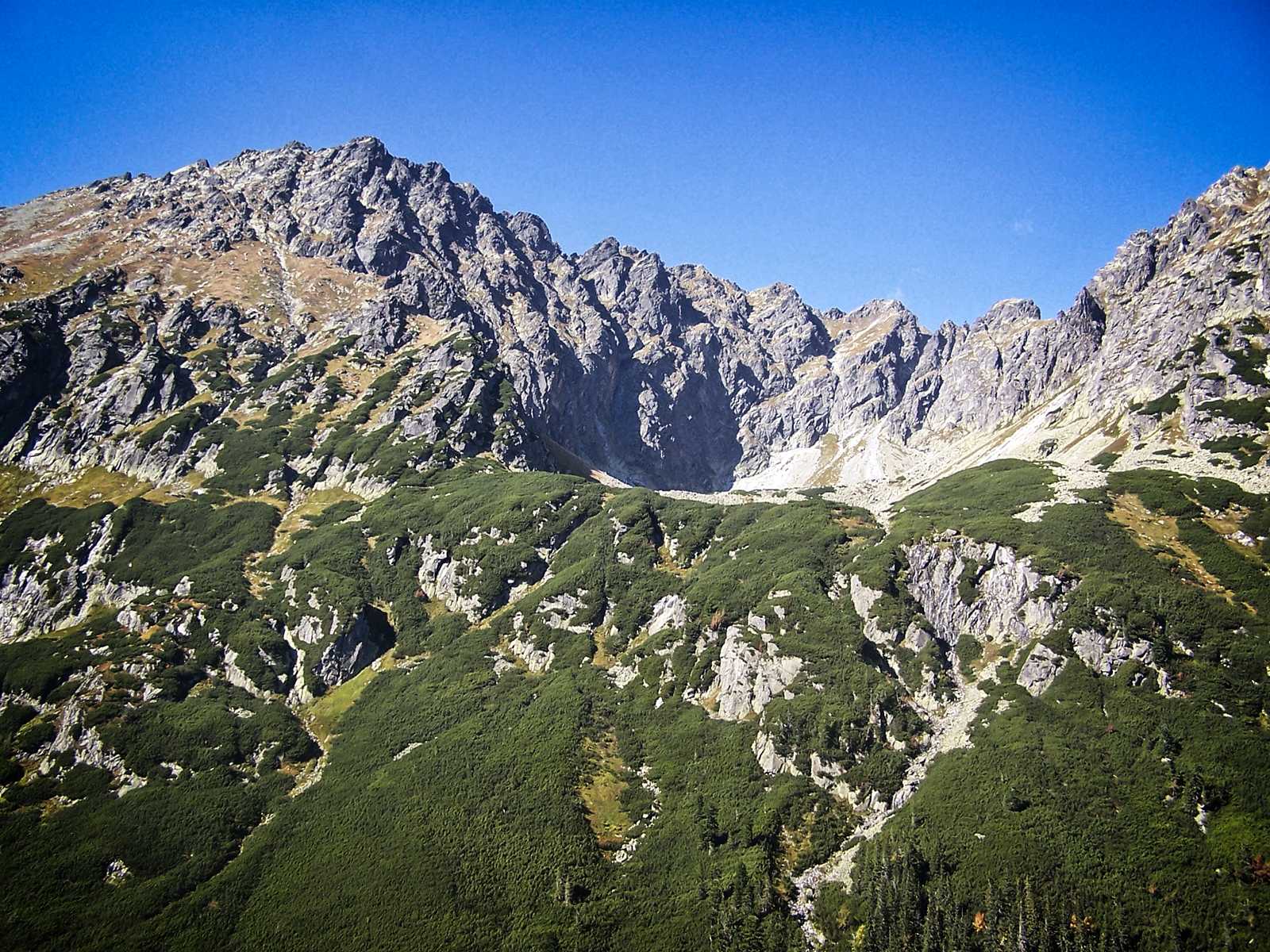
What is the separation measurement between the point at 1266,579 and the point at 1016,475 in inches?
1954

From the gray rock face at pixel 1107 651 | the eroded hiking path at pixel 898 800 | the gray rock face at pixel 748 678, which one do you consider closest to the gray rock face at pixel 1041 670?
the gray rock face at pixel 1107 651

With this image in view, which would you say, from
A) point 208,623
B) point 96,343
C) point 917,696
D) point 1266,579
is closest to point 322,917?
point 208,623

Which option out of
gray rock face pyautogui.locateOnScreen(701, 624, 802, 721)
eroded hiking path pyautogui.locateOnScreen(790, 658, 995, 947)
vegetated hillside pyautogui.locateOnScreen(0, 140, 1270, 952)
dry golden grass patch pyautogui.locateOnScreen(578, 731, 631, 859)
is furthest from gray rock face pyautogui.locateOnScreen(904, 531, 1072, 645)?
dry golden grass patch pyautogui.locateOnScreen(578, 731, 631, 859)

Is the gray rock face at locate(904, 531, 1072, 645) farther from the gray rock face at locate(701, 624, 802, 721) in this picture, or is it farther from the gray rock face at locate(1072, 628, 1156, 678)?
the gray rock face at locate(701, 624, 802, 721)

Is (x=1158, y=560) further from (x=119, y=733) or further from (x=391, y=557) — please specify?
(x=119, y=733)

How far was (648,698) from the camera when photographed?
103 metres

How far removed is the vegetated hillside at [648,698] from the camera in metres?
69.7

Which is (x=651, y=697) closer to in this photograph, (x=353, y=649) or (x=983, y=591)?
(x=983, y=591)

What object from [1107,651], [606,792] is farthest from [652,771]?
[1107,651]

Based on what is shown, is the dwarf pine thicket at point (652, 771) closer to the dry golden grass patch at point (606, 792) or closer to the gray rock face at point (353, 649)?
the dry golden grass patch at point (606, 792)

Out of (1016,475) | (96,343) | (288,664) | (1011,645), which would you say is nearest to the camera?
(1011,645)

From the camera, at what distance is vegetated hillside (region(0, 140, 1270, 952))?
2744 inches

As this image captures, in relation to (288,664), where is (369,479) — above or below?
above

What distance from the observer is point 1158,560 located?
9375cm
